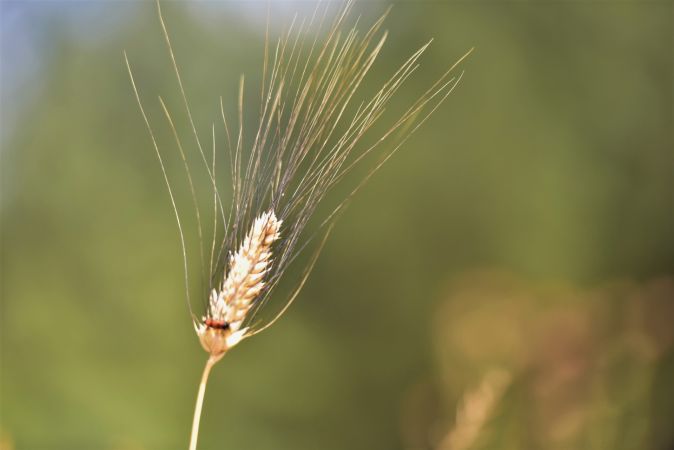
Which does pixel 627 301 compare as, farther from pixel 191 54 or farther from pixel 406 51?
pixel 191 54

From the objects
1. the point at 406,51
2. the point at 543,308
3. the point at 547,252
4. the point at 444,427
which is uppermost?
the point at 406,51

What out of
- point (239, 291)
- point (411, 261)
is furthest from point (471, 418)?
point (411, 261)

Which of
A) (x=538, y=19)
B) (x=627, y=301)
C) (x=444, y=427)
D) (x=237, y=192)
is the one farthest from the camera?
(x=538, y=19)

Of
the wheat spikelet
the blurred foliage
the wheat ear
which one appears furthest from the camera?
the blurred foliage

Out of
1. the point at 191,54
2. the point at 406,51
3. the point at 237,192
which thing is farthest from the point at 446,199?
the point at 237,192

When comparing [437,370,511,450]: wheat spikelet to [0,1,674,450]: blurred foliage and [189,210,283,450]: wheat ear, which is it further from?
[0,1,674,450]: blurred foliage

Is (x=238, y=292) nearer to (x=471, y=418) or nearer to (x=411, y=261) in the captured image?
(x=471, y=418)

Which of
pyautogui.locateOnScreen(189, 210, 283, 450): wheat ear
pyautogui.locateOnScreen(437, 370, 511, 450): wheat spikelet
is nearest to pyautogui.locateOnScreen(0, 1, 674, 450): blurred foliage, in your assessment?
pyautogui.locateOnScreen(437, 370, 511, 450): wheat spikelet
